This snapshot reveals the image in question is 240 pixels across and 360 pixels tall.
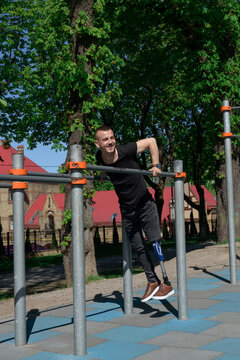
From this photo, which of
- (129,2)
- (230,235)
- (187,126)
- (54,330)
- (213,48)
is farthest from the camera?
(187,126)

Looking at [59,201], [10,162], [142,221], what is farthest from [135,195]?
[59,201]

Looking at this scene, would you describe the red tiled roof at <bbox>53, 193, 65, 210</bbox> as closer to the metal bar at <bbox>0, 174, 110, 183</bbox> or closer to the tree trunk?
the tree trunk

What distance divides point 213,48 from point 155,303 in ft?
34.8

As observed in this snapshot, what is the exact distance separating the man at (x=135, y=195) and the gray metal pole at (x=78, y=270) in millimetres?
614

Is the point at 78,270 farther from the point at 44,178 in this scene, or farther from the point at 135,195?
the point at 135,195

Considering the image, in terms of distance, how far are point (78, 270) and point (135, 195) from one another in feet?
3.95

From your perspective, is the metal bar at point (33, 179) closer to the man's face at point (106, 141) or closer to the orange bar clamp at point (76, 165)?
the orange bar clamp at point (76, 165)

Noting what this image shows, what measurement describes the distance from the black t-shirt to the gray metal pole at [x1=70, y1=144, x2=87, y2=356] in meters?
0.72

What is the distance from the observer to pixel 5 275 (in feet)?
65.8

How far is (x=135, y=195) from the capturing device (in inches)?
184

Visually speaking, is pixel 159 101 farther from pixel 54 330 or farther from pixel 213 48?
pixel 54 330

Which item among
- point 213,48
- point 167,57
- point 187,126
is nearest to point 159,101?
point 187,126

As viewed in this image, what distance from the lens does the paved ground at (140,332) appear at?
11.8 ft

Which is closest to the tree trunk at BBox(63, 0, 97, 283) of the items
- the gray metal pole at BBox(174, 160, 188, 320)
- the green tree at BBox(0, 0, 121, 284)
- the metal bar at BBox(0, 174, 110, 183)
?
the green tree at BBox(0, 0, 121, 284)
